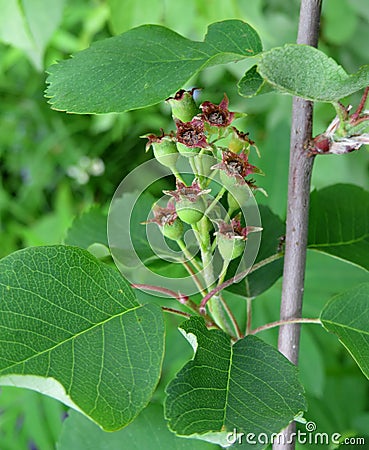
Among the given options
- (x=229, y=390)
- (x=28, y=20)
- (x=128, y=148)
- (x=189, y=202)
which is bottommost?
(x=229, y=390)

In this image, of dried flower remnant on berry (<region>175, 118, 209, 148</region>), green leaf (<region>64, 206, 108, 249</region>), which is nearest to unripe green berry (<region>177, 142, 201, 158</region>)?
dried flower remnant on berry (<region>175, 118, 209, 148</region>)

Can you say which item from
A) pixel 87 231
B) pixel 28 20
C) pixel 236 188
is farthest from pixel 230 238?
pixel 28 20

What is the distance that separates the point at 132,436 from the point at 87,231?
0.69ft

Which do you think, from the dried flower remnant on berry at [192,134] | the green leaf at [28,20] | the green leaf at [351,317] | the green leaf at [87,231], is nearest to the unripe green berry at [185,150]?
the dried flower remnant on berry at [192,134]

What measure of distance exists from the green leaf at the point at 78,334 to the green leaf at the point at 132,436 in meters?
0.16

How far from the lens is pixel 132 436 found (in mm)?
521

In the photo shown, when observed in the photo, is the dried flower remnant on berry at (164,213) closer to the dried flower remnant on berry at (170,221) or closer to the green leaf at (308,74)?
the dried flower remnant on berry at (170,221)

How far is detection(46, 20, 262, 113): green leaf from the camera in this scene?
0.38m

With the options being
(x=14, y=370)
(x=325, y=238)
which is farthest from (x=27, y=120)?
(x=14, y=370)

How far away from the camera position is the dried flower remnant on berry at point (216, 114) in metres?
0.40

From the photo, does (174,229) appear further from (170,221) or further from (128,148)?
(128,148)

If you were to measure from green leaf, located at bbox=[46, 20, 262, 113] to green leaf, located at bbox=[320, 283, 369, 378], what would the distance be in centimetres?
18

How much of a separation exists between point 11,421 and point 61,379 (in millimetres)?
753

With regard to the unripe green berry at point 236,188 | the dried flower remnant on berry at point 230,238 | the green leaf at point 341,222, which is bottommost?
the dried flower remnant on berry at point 230,238
